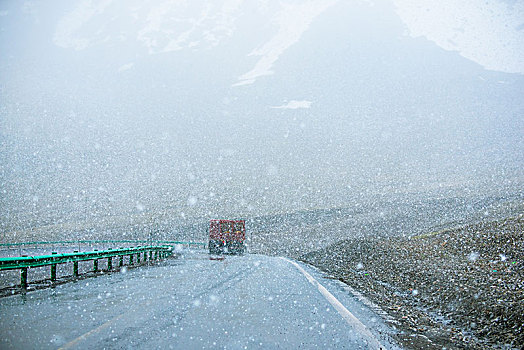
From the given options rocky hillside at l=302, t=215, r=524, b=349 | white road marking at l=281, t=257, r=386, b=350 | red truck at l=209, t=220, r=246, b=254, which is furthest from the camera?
red truck at l=209, t=220, r=246, b=254

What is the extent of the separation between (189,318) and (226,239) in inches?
1244

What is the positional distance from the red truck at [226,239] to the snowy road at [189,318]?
87.5 feet

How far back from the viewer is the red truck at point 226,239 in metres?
38.7

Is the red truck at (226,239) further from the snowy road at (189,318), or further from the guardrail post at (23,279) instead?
the snowy road at (189,318)

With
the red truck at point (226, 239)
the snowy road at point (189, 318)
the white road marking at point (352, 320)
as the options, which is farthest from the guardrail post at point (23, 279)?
the red truck at point (226, 239)

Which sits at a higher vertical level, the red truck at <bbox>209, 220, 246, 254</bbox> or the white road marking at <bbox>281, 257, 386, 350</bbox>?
the white road marking at <bbox>281, 257, 386, 350</bbox>

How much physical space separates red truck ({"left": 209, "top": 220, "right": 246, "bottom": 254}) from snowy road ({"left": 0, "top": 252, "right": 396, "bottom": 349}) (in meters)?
26.7

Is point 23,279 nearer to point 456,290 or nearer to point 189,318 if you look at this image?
point 189,318

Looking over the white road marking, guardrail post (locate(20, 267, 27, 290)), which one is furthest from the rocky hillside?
guardrail post (locate(20, 267, 27, 290))

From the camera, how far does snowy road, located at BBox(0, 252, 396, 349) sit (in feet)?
19.6

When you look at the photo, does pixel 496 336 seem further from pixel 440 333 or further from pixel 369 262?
pixel 369 262

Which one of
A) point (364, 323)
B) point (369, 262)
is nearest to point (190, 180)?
point (369, 262)

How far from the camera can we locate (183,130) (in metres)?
194

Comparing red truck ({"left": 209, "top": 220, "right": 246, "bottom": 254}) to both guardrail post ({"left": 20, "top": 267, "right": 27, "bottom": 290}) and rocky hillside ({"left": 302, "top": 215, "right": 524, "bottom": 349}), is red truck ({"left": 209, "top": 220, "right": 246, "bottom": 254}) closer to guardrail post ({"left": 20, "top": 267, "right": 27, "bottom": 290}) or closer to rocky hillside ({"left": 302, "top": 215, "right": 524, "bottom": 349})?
rocky hillside ({"left": 302, "top": 215, "right": 524, "bottom": 349})
